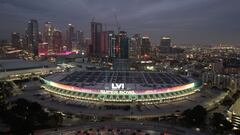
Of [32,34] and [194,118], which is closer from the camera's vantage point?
[194,118]

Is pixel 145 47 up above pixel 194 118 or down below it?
above

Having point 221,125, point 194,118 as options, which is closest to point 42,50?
point 194,118

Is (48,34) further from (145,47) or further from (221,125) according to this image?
(221,125)

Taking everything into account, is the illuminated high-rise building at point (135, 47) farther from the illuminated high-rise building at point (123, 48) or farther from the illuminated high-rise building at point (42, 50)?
the illuminated high-rise building at point (42, 50)

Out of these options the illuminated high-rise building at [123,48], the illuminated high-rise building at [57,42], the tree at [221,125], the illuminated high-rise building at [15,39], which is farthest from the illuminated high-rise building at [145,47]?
the tree at [221,125]

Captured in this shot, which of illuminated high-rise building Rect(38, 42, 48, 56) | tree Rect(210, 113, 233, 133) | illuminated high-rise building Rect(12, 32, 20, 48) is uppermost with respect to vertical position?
illuminated high-rise building Rect(12, 32, 20, 48)

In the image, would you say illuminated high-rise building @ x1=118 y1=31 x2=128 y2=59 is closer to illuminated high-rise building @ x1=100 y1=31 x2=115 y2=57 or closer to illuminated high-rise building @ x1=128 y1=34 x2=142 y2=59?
illuminated high-rise building @ x1=128 y1=34 x2=142 y2=59

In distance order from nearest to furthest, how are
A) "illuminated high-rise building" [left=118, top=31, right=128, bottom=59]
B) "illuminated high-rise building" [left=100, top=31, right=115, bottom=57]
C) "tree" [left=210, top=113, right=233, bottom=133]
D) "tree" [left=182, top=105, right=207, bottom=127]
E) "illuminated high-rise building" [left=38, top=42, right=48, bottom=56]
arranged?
"tree" [left=210, top=113, right=233, bottom=133] → "tree" [left=182, top=105, right=207, bottom=127] → "illuminated high-rise building" [left=118, top=31, right=128, bottom=59] → "illuminated high-rise building" [left=100, top=31, right=115, bottom=57] → "illuminated high-rise building" [left=38, top=42, right=48, bottom=56]

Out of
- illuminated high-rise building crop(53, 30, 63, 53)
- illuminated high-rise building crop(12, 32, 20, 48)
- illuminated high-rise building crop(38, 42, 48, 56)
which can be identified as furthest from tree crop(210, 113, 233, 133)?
illuminated high-rise building crop(12, 32, 20, 48)
